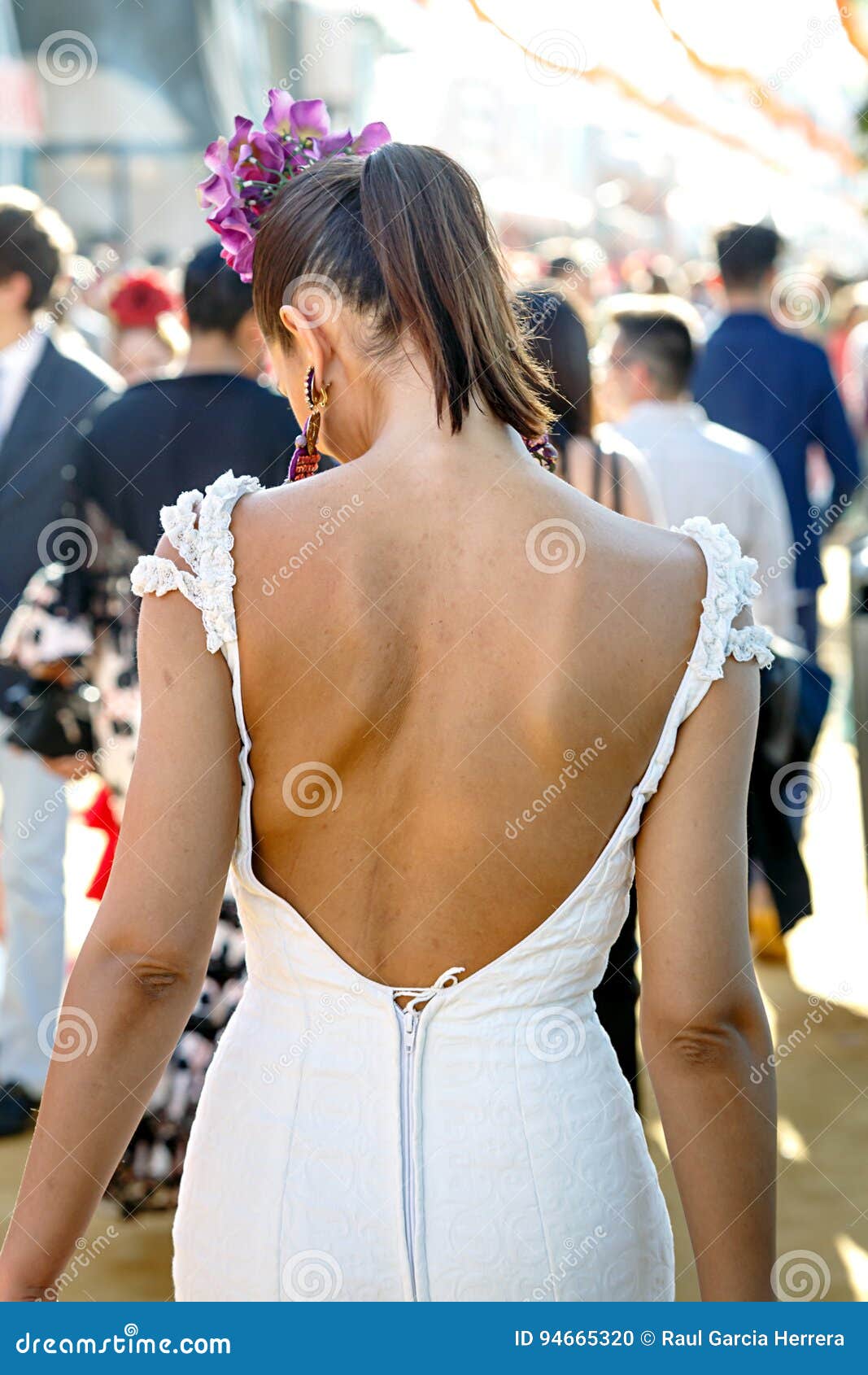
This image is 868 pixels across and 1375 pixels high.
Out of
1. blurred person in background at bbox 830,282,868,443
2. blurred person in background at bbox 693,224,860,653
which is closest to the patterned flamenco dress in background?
blurred person in background at bbox 693,224,860,653

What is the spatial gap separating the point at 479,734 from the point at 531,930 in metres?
0.19

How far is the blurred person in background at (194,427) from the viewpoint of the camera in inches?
123

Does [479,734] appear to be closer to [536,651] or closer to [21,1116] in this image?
[536,651]

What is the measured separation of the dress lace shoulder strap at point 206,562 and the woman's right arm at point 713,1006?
1.28 ft

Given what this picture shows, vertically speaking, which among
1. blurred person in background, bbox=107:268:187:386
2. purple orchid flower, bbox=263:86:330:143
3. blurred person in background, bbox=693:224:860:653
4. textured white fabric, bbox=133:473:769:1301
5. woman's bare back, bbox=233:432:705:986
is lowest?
blurred person in background, bbox=107:268:187:386

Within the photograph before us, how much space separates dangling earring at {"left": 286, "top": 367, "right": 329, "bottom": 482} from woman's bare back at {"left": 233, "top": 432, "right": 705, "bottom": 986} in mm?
95

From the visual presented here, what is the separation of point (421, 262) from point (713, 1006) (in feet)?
2.10

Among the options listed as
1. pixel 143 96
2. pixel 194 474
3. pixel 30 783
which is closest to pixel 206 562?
pixel 194 474

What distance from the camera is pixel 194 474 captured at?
3.14 meters

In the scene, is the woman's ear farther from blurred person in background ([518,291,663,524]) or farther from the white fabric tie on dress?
blurred person in background ([518,291,663,524])

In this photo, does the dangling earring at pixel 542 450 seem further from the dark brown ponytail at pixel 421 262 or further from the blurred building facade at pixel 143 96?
the blurred building facade at pixel 143 96

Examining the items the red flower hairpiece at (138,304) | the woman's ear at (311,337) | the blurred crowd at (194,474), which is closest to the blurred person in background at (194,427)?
the blurred crowd at (194,474)

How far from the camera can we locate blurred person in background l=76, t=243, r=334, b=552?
10.3 feet
